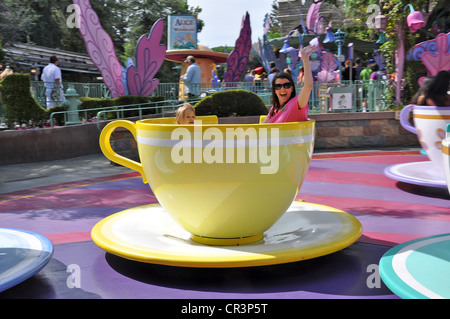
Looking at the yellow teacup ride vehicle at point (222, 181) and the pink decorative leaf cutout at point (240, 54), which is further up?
the pink decorative leaf cutout at point (240, 54)

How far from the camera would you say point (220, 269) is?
2355mm

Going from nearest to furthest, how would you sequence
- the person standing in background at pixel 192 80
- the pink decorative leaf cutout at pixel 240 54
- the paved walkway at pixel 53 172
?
the paved walkway at pixel 53 172
the person standing in background at pixel 192 80
the pink decorative leaf cutout at pixel 240 54

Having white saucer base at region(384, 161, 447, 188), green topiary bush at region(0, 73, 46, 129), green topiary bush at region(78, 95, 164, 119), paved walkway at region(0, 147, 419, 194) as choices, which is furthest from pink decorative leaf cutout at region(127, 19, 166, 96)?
white saucer base at region(384, 161, 447, 188)

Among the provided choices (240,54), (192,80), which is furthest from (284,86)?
(240,54)

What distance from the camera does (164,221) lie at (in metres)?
2.79

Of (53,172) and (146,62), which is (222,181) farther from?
(146,62)

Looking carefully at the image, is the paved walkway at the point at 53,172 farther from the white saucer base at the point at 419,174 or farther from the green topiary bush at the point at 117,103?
the white saucer base at the point at 419,174

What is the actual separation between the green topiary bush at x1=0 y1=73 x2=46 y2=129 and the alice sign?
1306 cm

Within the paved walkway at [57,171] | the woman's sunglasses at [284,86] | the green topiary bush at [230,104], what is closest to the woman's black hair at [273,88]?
the woman's sunglasses at [284,86]

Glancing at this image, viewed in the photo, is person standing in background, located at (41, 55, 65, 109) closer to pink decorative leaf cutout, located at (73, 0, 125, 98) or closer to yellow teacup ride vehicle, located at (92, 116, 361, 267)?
pink decorative leaf cutout, located at (73, 0, 125, 98)

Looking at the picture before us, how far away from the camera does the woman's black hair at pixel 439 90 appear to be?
14.2 ft

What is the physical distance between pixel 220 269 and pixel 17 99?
7.66m

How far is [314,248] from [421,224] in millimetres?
1468

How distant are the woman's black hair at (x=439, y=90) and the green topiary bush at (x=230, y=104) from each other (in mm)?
4592
